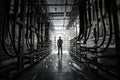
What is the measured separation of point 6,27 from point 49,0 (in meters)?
4.92

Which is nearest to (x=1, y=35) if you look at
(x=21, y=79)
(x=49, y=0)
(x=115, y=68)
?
(x=21, y=79)

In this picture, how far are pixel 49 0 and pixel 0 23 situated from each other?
5.02m


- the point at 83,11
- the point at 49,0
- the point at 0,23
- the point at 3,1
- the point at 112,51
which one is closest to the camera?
the point at 0,23

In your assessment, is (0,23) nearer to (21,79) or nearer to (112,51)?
(21,79)

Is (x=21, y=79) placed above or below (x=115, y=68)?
below

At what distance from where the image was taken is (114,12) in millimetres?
1806

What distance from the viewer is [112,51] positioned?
7.10 feet

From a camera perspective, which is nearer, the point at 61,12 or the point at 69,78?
the point at 69,78

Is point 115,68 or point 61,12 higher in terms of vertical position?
point 61,12

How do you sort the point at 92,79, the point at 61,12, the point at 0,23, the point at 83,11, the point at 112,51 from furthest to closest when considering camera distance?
the point at 61,12 < the point at 83,11 < the point at 112,51 < the point at 92,79 < the point at 0,23

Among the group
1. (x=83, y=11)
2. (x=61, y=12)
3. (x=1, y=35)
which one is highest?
(x=61, y=12)

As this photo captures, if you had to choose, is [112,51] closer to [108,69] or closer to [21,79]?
[108,69]

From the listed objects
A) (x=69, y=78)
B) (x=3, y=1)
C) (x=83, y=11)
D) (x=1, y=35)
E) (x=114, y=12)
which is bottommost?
(x=69, y=78)

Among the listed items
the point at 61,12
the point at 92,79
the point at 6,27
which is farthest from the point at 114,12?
the point at 61,12
